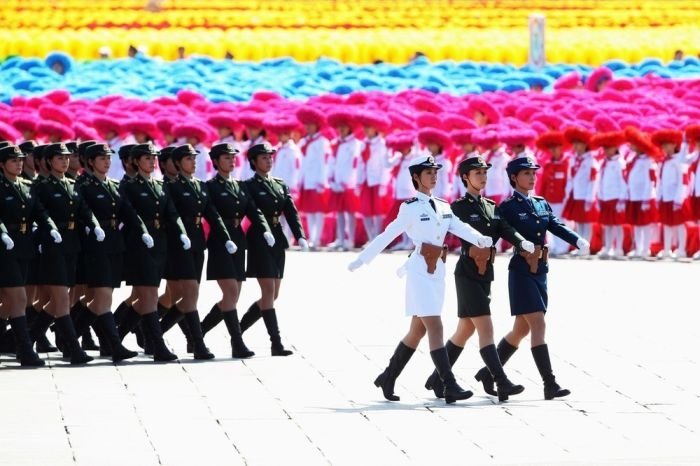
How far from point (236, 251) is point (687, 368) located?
314cm

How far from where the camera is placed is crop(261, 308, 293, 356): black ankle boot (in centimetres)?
1454

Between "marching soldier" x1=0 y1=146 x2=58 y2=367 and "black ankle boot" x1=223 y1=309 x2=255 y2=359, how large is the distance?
4.41 feet

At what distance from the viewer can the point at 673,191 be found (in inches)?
941

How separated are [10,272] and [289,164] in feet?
40.5

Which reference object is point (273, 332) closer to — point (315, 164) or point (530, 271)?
point (530, 271)

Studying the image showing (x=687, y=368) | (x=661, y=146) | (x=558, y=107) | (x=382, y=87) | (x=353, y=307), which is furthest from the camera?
(x=382, y=87)

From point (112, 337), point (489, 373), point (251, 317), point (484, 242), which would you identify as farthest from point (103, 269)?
point (484, 242)

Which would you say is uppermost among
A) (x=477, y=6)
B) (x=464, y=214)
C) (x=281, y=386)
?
(x=464, y=214)

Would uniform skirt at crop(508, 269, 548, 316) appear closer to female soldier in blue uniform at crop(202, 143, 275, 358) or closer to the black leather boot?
female soldier in blue uniform at crop(202, 143, 275, 358)

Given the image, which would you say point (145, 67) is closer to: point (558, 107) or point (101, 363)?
point (558, 107)

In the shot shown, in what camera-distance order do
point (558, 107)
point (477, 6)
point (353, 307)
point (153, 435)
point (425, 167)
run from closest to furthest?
point (153, 435) < point (425, 167) < point (353, 307) < point (558, 107) < point (477, 6)

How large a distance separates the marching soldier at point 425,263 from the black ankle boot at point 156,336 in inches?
86.4

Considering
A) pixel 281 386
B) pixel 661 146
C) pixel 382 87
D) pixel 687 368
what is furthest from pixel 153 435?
pixel 382 87

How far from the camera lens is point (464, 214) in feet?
41.3
